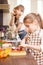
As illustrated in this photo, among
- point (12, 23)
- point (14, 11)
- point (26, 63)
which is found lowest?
point (26, 63)

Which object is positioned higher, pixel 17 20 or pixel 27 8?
pixel 27 8

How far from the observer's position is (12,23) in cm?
243

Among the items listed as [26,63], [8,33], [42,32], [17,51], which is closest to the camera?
[26,63]

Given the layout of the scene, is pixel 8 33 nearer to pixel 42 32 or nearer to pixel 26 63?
pixel 42 32

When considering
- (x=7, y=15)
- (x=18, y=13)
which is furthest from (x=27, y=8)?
(x=7, y=15)

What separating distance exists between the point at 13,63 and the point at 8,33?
4.30 feet

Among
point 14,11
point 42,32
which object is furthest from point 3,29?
point 42,32

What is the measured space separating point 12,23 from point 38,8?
1.32 ft

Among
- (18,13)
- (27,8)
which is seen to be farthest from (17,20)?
(27,8)

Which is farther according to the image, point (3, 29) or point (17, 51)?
point (3, 29)

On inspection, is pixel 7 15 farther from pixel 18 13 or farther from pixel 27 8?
pixel 27 8

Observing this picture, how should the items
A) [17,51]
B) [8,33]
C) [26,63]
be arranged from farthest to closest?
[8,33], [17,51], [26,63]

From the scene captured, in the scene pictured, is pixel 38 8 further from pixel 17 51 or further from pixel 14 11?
pixel 17 51

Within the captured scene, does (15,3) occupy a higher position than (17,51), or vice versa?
(15,3)
